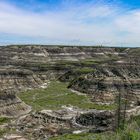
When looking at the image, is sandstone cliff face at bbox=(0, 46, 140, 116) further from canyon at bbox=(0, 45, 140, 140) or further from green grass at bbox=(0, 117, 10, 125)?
green grass at bbox=(0, 117, 10, 125)

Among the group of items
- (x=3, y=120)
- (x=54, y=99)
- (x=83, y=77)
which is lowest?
(x=54, y=99)

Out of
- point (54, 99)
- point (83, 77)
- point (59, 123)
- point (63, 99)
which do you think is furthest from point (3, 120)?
point (83, 77)

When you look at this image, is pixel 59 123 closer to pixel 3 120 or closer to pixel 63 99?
pixel 3 120

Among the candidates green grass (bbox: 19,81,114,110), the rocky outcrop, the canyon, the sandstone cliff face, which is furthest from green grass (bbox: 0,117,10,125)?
green grass (bbox: 19,81,114,110)

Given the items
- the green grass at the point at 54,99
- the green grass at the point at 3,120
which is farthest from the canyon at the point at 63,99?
the green grass at the point at 3,120

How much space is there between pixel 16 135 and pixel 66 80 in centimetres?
7679

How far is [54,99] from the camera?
10119 centimetres

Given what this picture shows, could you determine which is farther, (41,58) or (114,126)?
(41,58)

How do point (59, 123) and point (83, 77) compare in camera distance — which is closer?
point (59, 123)

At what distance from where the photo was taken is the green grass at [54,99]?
9126 centimetres

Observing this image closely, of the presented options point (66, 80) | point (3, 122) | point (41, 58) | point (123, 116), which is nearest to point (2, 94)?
point (3, 122)

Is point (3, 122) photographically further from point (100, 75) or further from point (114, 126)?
point (100, 75)

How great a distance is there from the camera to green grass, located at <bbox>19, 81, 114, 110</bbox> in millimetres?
91262

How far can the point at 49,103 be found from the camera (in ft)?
311
